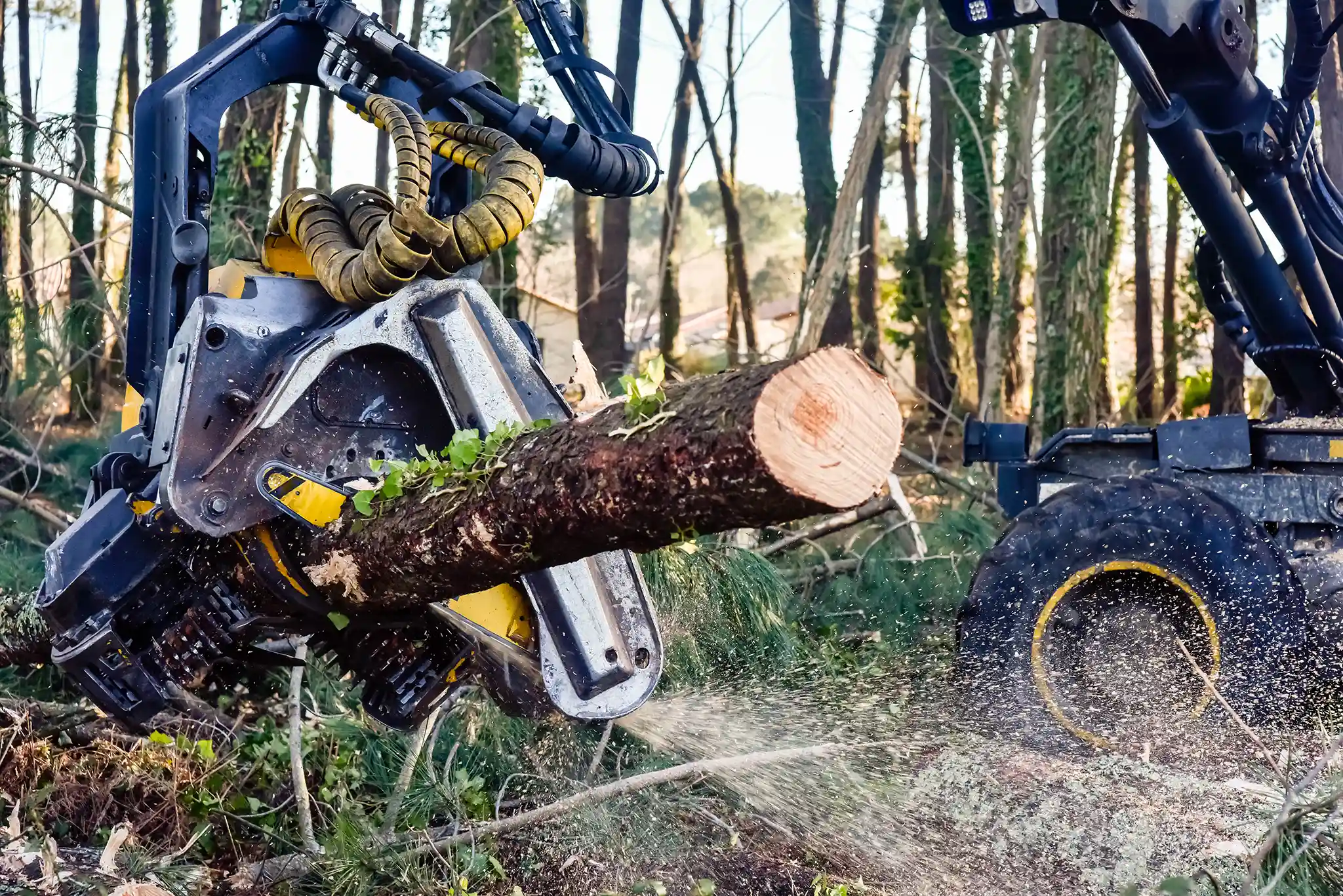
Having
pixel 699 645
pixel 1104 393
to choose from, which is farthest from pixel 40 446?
pixel 1104 393

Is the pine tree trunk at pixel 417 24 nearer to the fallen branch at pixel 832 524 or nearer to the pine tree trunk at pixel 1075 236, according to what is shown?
the pine tree trunk at pixel 1075 236

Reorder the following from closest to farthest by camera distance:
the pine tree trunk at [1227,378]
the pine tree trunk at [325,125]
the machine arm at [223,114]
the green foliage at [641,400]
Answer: the green foliage at [641,400]
the machine arm at [223,114]
the pine tree trunk at [1227,378]
the pine tree trunk at [325,125]

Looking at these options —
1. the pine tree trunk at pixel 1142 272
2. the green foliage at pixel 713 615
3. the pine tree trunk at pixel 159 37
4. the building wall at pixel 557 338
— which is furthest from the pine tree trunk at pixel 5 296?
the building wall at pixel 557 338

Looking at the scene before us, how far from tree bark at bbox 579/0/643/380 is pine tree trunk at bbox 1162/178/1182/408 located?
301 inches

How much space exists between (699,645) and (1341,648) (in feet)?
6.14

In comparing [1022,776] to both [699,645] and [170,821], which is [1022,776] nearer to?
[699,645]

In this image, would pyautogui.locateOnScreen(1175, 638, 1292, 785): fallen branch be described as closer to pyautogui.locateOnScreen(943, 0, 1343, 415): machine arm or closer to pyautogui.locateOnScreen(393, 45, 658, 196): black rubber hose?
pyautogui.locateOnScreen(943, 0, 1343, 415): machine arm

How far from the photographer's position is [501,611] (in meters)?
3.00

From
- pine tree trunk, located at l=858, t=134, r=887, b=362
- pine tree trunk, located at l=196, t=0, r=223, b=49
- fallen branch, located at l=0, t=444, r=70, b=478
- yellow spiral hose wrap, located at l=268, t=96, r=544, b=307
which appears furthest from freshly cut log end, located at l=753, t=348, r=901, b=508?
pine tree trunk, located at l=858, t=134, r=887, b=362

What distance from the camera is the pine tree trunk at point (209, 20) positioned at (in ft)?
51.4

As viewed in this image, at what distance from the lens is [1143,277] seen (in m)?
18.8

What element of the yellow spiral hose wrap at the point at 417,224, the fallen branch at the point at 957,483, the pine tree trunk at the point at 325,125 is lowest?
the fallen branch at the point at 957,483

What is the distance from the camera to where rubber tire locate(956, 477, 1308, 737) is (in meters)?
3.57

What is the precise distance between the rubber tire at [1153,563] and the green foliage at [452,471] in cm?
183
